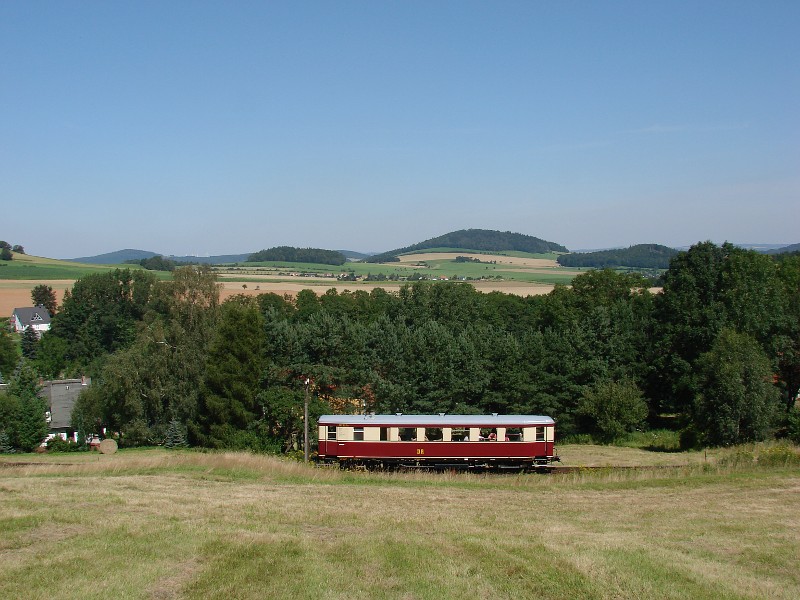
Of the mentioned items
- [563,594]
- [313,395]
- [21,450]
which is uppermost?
[563,594]

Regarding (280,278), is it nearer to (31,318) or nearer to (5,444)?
(31,318)

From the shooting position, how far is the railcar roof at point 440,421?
3134cm

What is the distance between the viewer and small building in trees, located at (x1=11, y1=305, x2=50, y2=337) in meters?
111

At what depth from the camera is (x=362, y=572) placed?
13.7 metres

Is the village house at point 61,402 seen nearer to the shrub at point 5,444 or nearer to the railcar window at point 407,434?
the shrub at point 5,444

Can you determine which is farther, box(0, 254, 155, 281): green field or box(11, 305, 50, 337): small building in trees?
box(0, 254, 155, 281): green field

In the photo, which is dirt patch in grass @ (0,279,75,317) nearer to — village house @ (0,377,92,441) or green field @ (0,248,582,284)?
green field @ (0,248,582,284)

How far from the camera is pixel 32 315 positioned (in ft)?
372

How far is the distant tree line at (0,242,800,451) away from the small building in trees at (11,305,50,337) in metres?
63.5

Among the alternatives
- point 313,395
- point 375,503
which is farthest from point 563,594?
point 313,395

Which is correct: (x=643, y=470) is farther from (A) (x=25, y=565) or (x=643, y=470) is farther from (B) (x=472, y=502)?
(A) (x=25, y=565)

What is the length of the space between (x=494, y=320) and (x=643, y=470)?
1897 inches

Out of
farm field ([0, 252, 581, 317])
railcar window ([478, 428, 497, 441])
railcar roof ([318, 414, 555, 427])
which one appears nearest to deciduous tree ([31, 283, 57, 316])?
farm field ([0, 252, 581, 317])

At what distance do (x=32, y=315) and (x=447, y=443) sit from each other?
335 ft
